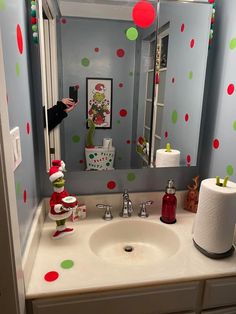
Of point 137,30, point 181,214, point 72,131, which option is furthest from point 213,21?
point 181,214

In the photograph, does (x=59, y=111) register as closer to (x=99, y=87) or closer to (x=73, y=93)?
(x=73, y=93)

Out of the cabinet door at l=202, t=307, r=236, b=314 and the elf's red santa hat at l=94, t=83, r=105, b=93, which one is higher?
the elf's red santa hat at l=94, t=83, r=105, b=93

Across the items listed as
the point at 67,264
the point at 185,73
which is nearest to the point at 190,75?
the point at 185,73

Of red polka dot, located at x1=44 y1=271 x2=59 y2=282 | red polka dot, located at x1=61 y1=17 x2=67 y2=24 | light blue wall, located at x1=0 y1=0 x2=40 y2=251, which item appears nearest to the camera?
light blue wall, located at x1=0 y1=0 x2=40 y2=251

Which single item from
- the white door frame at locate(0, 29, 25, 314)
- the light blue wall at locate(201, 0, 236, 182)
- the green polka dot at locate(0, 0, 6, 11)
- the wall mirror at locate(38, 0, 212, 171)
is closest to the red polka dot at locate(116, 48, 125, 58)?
the wall mirror at locate(38, 0, 212, 171)

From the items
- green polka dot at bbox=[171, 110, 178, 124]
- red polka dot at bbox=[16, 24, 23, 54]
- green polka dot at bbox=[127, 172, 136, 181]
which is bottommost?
green polka dot at bbox=[127, 172, 136, 181]

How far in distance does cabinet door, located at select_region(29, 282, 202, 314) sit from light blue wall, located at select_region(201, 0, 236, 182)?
19.9 inches

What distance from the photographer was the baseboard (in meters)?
0.80

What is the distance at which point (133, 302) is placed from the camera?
2.82ft

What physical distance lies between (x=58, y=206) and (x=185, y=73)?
2.88 feet

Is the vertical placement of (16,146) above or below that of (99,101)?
below

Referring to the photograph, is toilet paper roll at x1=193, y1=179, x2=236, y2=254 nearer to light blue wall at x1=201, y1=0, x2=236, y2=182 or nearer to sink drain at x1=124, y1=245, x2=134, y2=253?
light blue wall at x1=201, y1=0, x2=236, y2=182

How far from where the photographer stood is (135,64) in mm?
1176

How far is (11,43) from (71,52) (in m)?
0.39
